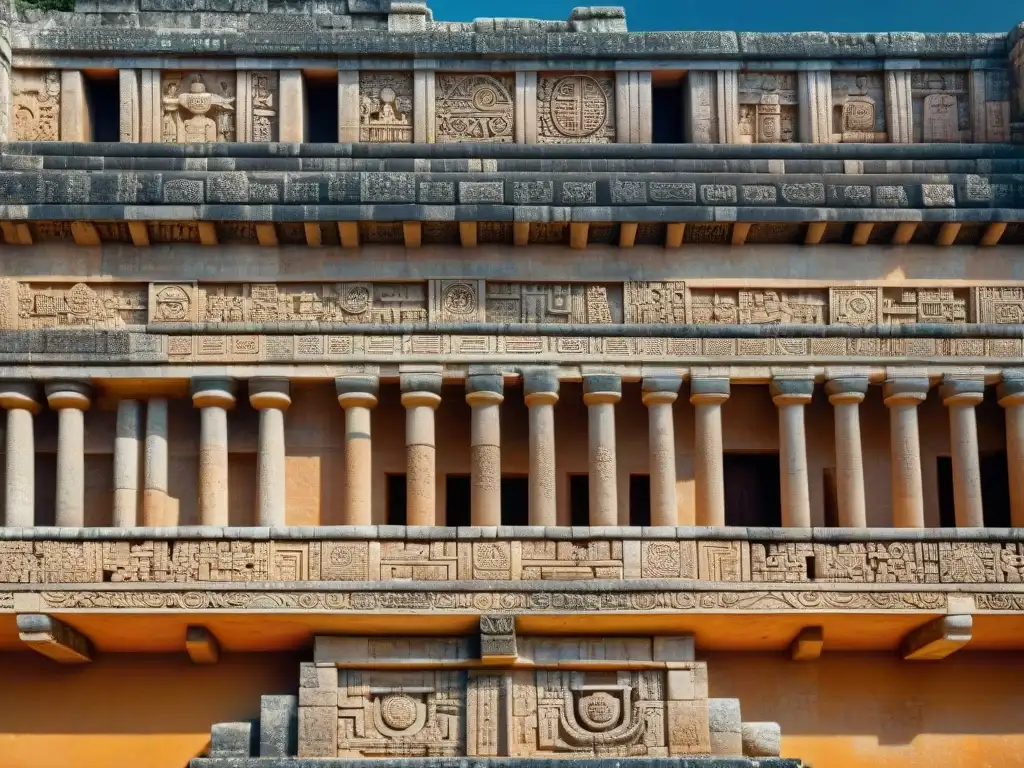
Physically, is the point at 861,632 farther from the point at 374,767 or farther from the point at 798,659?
the point at 374,767

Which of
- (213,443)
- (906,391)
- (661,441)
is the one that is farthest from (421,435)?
(906,391)

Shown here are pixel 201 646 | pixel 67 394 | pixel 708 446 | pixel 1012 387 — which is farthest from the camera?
pixel 1012 387

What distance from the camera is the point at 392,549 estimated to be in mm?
25562

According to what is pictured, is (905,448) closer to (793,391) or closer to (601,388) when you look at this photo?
(793,391)

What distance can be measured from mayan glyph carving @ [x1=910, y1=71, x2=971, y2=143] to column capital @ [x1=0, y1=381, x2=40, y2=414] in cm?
1250

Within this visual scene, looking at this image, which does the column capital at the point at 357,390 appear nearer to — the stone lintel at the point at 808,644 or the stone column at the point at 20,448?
the stone column at the point at 20,448

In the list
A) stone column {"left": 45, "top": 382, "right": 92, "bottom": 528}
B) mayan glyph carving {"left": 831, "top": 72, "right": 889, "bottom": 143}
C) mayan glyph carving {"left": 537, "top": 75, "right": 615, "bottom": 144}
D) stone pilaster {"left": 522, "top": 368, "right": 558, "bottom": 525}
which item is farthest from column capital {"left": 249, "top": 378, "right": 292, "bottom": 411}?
mayan glyph carving {"left": 831, "top": 72, "right": 889, "bottom": 143}

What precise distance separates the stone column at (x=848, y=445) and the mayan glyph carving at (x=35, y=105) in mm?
11187

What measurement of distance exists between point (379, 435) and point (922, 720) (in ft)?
25.5

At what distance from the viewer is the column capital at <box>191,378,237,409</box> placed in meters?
26.9

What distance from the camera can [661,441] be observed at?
27078mm

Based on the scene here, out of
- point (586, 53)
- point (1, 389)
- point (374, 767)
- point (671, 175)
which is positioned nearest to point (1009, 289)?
point (671, 175)

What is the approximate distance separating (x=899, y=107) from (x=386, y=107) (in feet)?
23.4

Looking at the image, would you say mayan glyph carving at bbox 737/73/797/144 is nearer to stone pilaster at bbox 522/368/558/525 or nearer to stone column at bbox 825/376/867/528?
stone column at bbox 825/376/867/528
